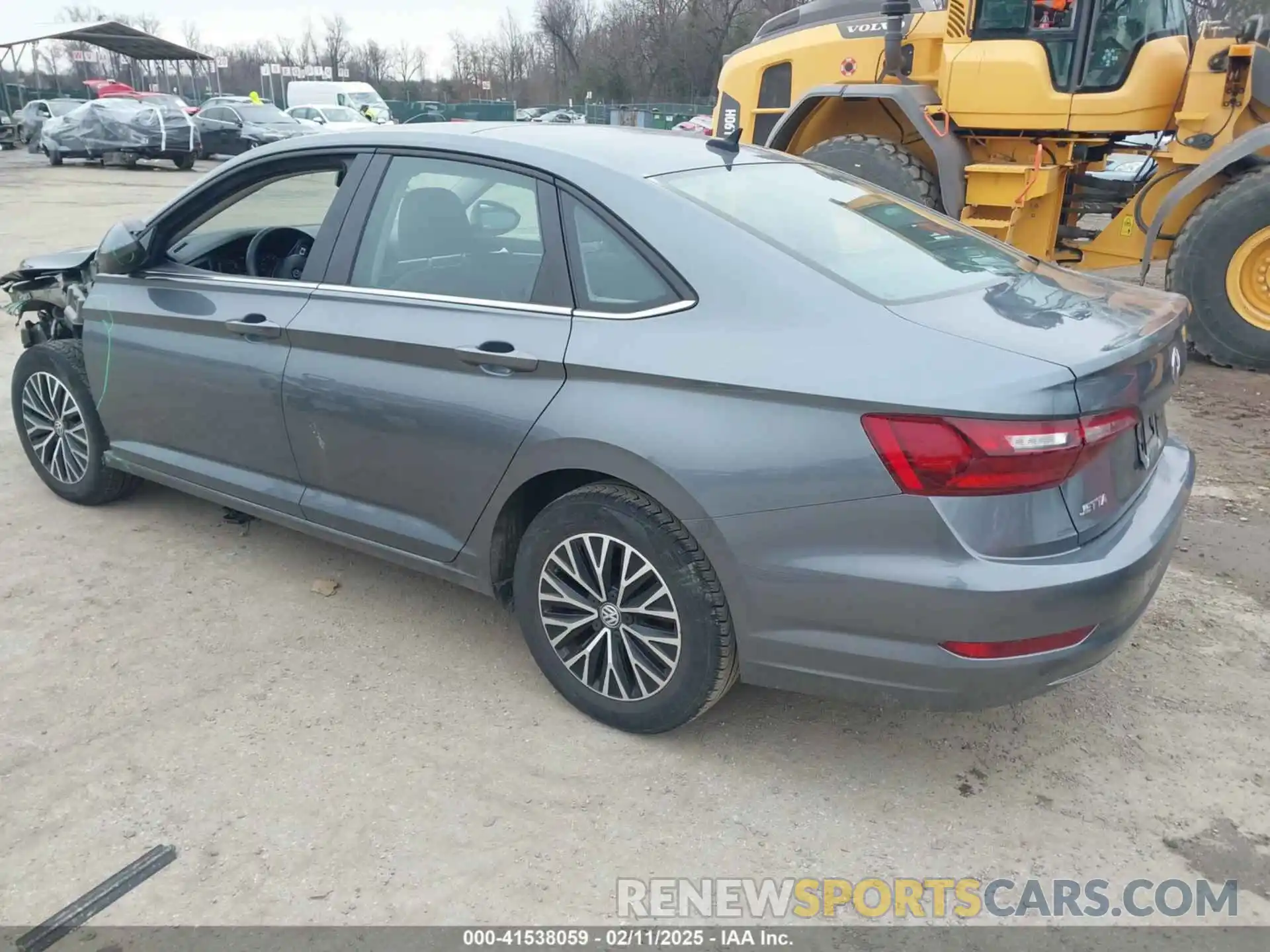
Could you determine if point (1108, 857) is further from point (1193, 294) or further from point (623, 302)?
point (1193, 294)

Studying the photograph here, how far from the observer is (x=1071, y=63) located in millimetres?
7434

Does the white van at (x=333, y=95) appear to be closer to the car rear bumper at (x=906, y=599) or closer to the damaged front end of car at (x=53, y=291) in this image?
the damaged front end of car at (x=53, y=291)

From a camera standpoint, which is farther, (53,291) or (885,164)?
(885,164)

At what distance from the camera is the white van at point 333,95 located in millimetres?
32656

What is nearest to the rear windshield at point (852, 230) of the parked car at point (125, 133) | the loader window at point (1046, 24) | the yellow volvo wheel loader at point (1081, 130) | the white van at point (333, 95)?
the yellow volvo wheel loader at point (1081, 130)

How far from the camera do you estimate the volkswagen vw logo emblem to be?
2904 millimetres

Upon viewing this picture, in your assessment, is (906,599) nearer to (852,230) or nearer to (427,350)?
(852,230)

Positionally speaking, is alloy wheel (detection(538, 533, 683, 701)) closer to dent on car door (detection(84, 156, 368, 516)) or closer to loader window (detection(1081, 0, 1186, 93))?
dent on car door (detection(84, 156, 368, 516))

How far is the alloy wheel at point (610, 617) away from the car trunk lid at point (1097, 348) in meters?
1.02

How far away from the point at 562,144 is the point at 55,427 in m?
2.96

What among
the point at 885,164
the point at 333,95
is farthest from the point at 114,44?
the point at 885,164

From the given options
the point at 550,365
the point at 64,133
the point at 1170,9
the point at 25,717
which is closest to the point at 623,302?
the point at 550,365

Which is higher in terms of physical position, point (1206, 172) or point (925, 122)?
point (925, 122)

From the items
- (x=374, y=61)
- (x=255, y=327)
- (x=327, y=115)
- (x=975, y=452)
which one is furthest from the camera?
(x=374, y=61)
